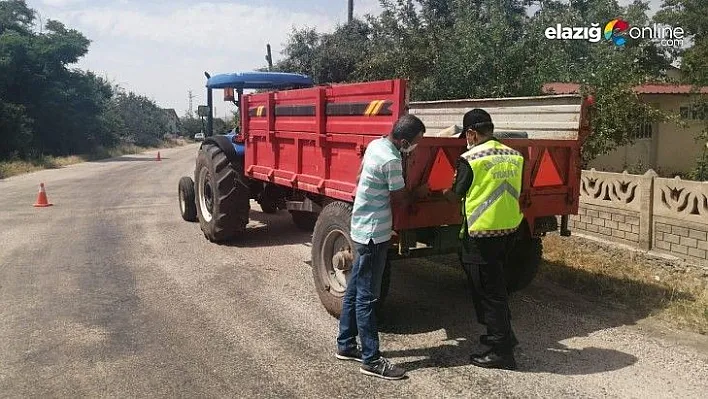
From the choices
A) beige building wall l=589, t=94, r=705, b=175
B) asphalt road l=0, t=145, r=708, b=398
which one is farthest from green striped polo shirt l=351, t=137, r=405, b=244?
beige building wall l=589, t=94, r=705, b=175

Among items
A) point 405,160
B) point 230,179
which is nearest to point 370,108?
point 405,160

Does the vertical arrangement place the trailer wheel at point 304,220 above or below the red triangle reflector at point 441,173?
below

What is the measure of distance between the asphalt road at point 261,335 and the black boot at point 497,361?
0.23 ft

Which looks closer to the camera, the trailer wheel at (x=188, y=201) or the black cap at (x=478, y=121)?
the black cap at (x=478, y=121)

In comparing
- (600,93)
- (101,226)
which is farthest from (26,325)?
(600,93)

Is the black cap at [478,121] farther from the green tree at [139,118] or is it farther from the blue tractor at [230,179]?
the green tree at [139,118]

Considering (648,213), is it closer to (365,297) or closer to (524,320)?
(524,320)

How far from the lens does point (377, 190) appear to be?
4.09m

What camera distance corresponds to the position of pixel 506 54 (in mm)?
12125

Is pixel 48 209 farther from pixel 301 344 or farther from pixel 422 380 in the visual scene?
pixel 422 380

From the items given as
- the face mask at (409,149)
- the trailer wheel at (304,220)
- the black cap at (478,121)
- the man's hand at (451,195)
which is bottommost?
the trailer wheel at (304,220)

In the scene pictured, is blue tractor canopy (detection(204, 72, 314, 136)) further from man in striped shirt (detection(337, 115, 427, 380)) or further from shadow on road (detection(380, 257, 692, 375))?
man in striped shirt (detection(337, 115, 427, 380))

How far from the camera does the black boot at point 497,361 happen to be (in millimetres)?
4055

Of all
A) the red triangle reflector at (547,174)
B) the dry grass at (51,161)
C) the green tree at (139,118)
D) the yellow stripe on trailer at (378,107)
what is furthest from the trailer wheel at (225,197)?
the green tree at (139,118)
